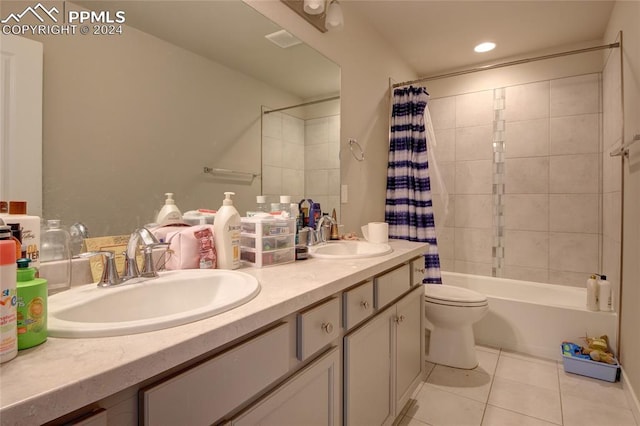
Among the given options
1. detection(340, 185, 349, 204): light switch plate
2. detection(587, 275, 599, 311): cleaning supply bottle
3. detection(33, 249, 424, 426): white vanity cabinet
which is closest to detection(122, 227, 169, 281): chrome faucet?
detection(33, 249, 424, 426): white vanity cabinet

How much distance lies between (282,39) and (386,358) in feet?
5.16

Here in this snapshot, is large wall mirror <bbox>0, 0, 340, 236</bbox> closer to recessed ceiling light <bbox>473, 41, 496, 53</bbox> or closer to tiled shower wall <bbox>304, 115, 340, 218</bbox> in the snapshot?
tiled shower wall <bbox>304, 115, 340, 218</bbox>

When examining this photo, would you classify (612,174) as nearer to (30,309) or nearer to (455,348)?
(455,348)

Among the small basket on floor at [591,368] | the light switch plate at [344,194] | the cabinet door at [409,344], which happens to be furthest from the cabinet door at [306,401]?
the small basket on floor at [591,368]

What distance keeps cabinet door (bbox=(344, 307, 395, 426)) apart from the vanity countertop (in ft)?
1.45

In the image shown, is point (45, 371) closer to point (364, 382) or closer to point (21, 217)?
point (21, 217)

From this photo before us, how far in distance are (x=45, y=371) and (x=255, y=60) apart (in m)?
1.40

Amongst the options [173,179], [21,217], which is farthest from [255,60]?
[21,217]

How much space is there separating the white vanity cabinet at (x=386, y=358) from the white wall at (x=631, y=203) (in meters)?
1.07

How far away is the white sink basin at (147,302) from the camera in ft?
2.02

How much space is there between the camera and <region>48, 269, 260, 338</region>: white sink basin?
2.02ft

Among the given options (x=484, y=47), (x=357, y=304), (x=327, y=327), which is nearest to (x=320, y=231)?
(x=357, y=304)

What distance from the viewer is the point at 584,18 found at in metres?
2.35

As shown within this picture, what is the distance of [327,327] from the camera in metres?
1.02
